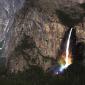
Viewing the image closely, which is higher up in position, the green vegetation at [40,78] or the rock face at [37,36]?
the rock face at [37,36]

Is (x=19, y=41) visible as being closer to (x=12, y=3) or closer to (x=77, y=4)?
(x=77, y=4)

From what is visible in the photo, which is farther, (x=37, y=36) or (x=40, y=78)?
(x=37, y=36)

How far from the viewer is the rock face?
88375 mm

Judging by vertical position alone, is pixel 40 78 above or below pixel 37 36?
below

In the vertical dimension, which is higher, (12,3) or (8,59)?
(12,3)

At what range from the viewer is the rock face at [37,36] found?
88375 mm

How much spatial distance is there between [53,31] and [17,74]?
1446 centimetres

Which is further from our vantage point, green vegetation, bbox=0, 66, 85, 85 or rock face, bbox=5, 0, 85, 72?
rock face, bbox=5, 0, 85, 72

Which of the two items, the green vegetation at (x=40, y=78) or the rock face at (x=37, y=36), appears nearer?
the green vegetation at (x=40, y=78)

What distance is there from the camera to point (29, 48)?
296 feet

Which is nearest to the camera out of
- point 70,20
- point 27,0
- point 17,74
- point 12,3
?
point 17,74

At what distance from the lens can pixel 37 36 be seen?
91312 mm

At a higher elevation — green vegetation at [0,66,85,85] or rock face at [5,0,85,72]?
rock face at [5,0,85,72]

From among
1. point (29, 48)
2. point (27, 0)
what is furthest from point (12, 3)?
point (29, 48)
